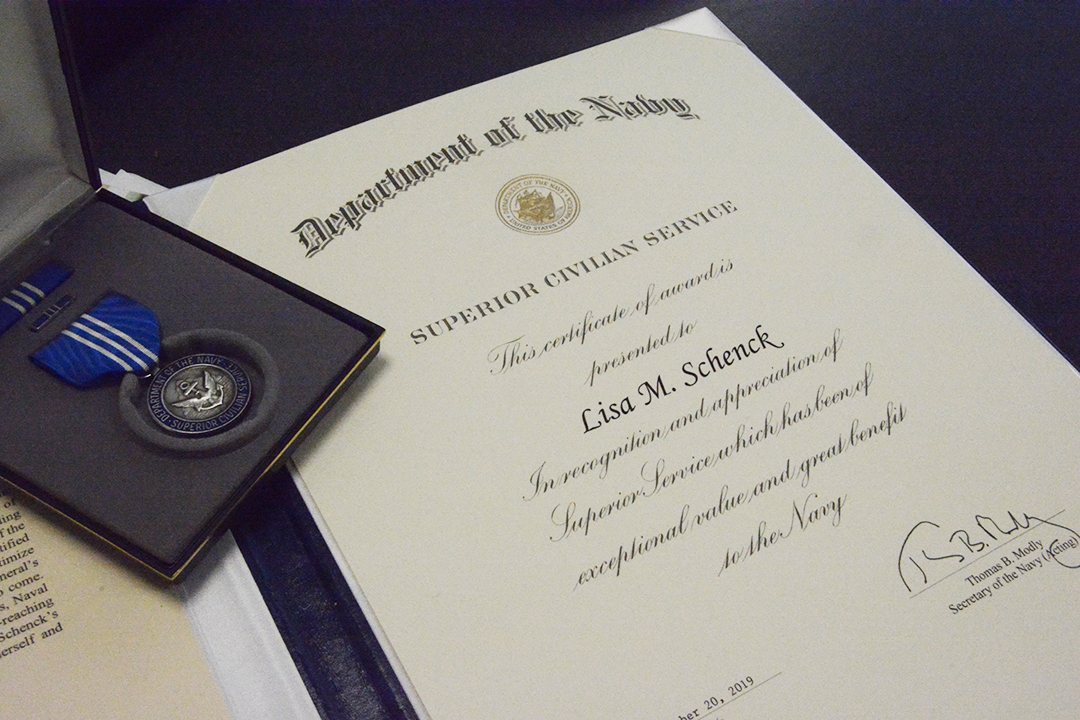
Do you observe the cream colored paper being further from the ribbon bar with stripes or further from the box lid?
the box lid

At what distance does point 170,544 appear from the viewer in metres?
0.49

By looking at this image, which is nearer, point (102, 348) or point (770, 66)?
point (102, 348)

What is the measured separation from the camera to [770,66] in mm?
804

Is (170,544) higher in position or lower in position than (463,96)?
lower

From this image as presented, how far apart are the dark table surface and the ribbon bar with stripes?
0.62ft

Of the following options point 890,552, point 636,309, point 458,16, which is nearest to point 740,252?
point 636,309

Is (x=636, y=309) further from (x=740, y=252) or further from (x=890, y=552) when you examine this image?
(x=890, y=552)

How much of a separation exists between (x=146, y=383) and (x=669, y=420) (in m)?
0.32

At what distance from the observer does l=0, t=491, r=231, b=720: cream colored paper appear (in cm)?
48

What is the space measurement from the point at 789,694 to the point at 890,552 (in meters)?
0.11

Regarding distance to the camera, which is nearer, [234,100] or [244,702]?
[244,702]
